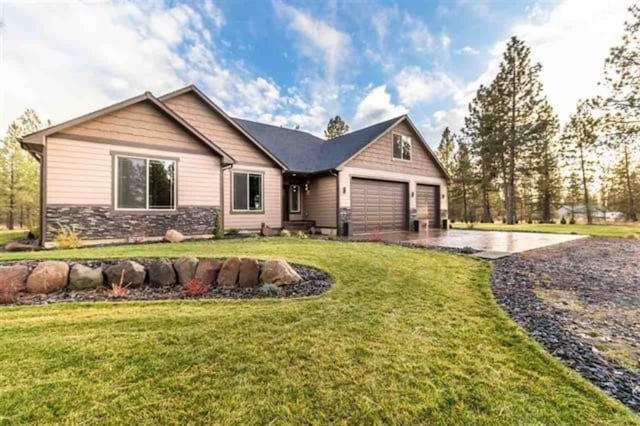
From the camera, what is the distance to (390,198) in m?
14.9

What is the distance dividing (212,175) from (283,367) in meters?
8.91

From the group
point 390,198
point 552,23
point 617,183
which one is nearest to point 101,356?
point 390,198

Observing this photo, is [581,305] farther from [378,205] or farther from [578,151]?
[578,151]

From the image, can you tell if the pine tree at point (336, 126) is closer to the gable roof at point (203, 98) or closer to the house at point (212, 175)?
the house at point (212, 175)

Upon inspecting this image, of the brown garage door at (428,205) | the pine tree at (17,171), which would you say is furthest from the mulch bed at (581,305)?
the pine tree at (17,171)

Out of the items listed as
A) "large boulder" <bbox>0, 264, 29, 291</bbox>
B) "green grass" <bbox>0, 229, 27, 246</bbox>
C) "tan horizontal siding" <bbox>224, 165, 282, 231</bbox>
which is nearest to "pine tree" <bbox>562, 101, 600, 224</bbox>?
"tan horizontal siding" <bbox>224, 165, 282, 231</bbox>

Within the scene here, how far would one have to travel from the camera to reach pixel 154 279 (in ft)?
15.6

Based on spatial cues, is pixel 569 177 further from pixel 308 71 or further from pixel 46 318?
pixel 46 318

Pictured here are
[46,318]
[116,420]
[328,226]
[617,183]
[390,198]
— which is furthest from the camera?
[617,183]

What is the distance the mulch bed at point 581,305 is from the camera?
2469 mm

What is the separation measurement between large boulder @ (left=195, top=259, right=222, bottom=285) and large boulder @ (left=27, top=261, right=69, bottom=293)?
192cm

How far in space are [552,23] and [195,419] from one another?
49.8 ft

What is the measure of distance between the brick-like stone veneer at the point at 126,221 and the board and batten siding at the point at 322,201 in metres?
5.04

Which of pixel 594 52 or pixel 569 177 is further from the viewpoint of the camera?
pixel 569 177
